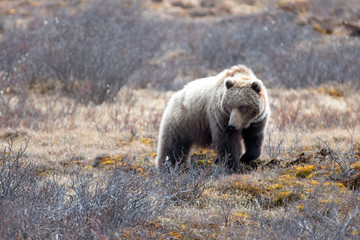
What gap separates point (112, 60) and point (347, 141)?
7.05m

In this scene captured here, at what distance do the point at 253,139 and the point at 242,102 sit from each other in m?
0.65

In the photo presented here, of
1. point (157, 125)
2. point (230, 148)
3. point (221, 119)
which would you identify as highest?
point (221, 119)

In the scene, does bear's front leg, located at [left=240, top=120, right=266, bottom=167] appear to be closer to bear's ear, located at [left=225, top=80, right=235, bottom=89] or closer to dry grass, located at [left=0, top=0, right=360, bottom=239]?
dry grass, located at [left=0, top=0, right=360, bottom=239]

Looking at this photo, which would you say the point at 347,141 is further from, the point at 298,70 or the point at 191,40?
the point at 191,40

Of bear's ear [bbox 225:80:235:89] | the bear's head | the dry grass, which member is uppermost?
bear's ear [bbox 225:80:235:89]

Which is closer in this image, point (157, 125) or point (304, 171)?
point (304, 171)

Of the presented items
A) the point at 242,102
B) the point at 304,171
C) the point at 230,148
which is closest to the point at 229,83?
the point at 242,102

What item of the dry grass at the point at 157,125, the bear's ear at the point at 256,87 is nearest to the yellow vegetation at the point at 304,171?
the dry grass at the point at 157,125

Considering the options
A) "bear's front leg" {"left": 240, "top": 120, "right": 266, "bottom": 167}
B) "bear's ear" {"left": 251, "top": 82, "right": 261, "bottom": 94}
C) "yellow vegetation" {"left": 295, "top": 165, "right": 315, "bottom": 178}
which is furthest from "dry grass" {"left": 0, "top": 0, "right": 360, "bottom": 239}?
"bear's ear" {"left": 251, "top": 82, "right": 261, "bottom": 94}

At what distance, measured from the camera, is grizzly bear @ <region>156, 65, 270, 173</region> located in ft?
18.2

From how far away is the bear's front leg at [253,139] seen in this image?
5852mm

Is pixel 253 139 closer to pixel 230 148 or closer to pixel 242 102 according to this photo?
pixel 230 148

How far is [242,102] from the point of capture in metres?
5.49

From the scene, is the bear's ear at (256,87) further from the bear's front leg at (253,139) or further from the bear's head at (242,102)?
the bear's front leg at (253,139)
